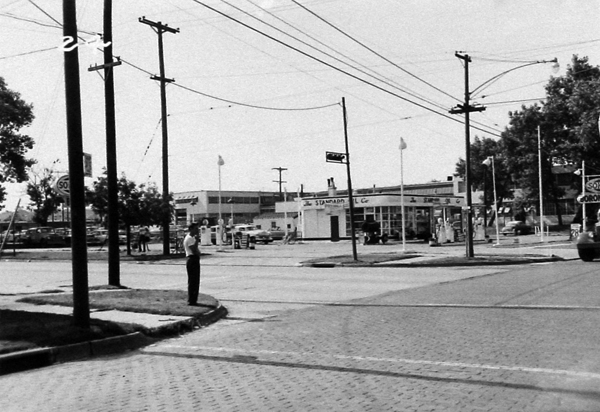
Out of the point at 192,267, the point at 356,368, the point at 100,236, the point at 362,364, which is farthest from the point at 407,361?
the point at 100,236

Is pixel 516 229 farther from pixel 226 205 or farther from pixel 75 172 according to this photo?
pixel 75 172

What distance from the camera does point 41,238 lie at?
5591cm

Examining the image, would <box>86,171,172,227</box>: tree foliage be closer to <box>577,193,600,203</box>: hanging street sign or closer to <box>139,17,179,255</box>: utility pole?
<box>139,17,179,255</box>: utility pole

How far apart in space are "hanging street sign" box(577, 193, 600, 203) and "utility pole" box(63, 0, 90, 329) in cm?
2945

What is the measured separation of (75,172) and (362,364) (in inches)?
224

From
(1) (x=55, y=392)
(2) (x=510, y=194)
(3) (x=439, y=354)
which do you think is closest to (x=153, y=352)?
(1) (x=55, y=392)

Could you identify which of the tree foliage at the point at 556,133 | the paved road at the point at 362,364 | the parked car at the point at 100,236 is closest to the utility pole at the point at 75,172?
the paved road at the point at 362,364

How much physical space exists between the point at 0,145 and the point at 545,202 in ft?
196

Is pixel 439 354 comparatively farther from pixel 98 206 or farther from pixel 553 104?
pixel 553 104

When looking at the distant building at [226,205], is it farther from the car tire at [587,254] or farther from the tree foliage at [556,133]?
the car tire at [587,254]

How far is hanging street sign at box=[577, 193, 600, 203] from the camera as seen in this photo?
34.2 meters

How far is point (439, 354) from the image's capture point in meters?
8.46

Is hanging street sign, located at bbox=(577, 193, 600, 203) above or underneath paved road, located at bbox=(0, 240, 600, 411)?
above

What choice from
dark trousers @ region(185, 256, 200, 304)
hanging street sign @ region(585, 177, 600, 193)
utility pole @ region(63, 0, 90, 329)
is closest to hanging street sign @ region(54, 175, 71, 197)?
dark trousers @ region(185, 256, 200, 304)
